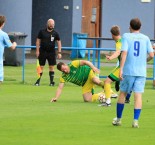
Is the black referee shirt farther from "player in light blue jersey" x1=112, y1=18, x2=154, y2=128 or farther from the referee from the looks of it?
"player in light blue jersey" x1=112, y1=18, x2=154, y2=128

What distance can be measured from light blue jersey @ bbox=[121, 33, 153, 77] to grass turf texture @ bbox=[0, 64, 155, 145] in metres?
0.97

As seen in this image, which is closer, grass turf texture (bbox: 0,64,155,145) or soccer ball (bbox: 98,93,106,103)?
grass turf texture (bbox: 0,64,155,145)

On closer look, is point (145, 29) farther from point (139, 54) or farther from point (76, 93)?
point (139, 54)

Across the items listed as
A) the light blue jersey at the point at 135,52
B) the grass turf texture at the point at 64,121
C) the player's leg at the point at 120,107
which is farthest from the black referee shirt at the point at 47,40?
the light blue jersey at the point at 135,52

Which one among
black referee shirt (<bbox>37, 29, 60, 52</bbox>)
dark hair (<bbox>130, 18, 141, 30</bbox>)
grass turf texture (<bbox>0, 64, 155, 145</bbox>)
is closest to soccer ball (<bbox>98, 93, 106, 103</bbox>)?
grass turf texture (<bbox>0, 64, 155, 145</bbox>)

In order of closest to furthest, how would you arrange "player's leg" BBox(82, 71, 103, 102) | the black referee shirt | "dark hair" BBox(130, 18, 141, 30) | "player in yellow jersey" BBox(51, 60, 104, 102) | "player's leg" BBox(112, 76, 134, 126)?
"dark hair" BBox(130, 18, 141, 30) → "player's leg" BBox(112, 76, 134, 126) → "player in yellow jersey" BBox(51, 60, 104, 102) → "player's leg" BBox(82, 71, 103, 102) → the black referee shirt

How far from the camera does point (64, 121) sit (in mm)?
16484

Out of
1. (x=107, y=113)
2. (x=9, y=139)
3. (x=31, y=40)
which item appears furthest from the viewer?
(x=31, y=40)

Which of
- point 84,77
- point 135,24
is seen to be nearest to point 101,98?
point 84,77

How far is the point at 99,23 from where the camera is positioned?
4597cm

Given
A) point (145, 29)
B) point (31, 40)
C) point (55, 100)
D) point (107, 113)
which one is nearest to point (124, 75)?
Answer: point (107, 113)

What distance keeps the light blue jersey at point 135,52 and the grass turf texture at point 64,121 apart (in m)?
0.97

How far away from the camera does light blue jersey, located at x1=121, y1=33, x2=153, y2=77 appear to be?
15.5 metres

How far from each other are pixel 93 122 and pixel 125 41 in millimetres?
1752
